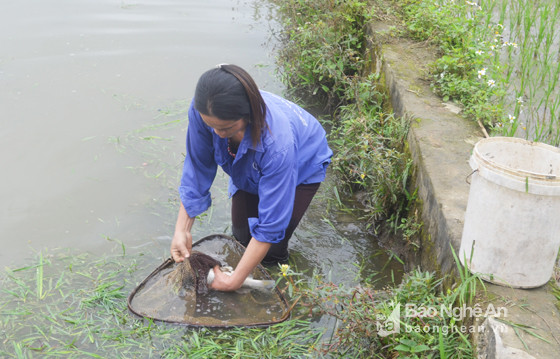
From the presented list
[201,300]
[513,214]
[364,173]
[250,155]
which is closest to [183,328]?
[201,300]

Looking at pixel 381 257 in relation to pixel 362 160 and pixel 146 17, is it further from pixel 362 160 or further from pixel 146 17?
pixel 146 17

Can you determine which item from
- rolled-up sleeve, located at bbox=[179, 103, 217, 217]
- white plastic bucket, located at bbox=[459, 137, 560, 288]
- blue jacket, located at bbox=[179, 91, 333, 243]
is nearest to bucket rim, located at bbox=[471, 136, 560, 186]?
white plastic bucket, located at bbox=[459, 137, 560, 288]

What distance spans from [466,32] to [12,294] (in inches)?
154

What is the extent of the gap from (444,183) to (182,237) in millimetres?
1507

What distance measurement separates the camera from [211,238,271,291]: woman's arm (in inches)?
111

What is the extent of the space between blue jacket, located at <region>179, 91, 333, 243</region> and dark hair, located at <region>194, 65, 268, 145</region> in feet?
0.67

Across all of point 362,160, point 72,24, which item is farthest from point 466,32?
point 72,24

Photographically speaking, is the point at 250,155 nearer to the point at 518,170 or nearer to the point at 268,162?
the point at 268,162

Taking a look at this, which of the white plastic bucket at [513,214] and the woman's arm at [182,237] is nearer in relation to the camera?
the white plastic bucket at [513,214]

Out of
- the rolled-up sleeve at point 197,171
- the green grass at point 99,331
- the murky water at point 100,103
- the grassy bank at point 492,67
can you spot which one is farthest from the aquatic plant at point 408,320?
the murky water at point 100,103

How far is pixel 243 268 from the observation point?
289 cm

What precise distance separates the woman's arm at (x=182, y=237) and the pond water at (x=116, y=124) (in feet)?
2.18

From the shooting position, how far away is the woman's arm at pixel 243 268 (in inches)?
111

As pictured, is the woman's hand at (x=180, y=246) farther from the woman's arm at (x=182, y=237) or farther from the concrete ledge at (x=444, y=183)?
the concrete ledge at (x=444, y=183)
